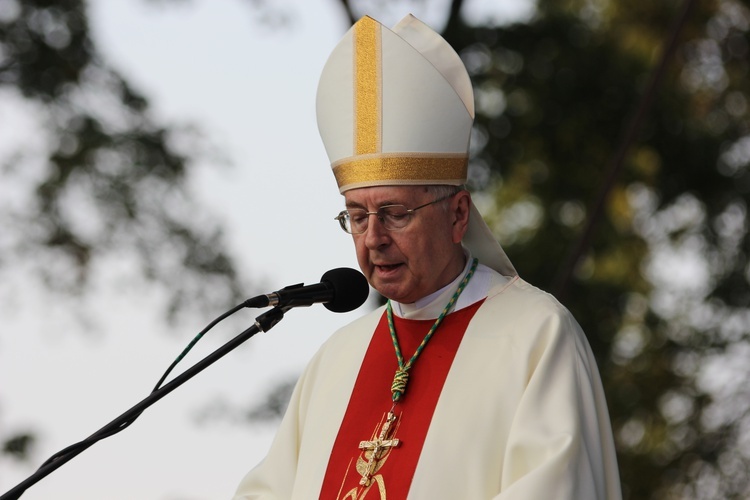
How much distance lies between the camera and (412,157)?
11.8ft

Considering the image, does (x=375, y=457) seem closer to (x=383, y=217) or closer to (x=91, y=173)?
(x=383, y=217)

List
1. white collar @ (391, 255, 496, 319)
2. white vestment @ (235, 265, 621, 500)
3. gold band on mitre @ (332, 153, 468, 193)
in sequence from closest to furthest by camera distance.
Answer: white vestment @ (235, 265, 621, 500) < gold band on mitre @ (332, 153, 468, 193) < white collar @ (391, 255, 496, 319)

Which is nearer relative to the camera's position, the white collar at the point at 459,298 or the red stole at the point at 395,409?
the red stole at the point at 395,409

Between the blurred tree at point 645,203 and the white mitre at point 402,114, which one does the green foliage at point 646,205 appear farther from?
the white mitre at point 402,114

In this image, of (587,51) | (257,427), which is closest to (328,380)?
(257,427)

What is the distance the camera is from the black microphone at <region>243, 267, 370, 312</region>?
3.16m

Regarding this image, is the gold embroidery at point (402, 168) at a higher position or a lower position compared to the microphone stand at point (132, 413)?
higher

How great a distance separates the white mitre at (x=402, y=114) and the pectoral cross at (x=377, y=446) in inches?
22.2

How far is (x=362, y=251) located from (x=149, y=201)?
751 centimetres

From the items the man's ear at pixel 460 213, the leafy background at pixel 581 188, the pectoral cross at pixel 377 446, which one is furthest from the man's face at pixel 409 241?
the leafy background at pixel 581 188

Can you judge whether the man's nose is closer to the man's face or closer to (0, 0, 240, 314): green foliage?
the man's face

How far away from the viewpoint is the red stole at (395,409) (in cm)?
344

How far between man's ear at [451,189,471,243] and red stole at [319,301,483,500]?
0.23 metres

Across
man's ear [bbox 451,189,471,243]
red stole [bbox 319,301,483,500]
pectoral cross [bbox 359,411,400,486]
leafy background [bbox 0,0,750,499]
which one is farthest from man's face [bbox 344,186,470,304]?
leafy background [bbox 0,0,750,499]
